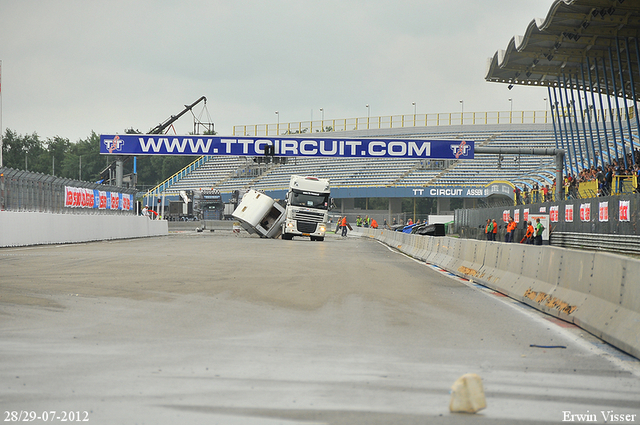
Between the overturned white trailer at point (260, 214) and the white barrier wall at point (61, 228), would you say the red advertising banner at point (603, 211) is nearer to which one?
the white barrier wall at point (61, 228)

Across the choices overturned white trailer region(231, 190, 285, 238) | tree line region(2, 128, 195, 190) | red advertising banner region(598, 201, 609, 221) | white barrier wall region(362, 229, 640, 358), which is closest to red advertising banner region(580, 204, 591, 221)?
red advertising banner region(598, 201, 609, 221)

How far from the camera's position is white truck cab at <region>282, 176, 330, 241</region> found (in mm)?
40500

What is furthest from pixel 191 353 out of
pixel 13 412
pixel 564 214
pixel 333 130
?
pixel 333 130

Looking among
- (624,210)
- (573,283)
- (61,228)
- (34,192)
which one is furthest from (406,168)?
(573,283)

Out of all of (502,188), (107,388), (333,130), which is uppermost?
(333,130)

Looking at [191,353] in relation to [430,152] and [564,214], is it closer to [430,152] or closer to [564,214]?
[564,214]

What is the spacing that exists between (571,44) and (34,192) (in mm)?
27773

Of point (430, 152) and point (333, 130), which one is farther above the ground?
point (333, 130)

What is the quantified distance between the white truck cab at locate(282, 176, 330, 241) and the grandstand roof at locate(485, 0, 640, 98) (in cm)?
1298

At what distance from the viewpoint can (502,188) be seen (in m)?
57.8

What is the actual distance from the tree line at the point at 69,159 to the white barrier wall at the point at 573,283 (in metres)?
103

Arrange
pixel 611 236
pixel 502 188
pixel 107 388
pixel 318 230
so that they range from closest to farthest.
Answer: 1. pixel 107 388
2. pixel 611 236
3. pixel 318 230
4. pixel 502 188

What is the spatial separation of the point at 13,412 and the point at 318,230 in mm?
36645

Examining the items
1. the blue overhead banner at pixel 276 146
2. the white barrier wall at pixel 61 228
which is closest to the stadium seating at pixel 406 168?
the blue overhead banner at pixel 276 146
